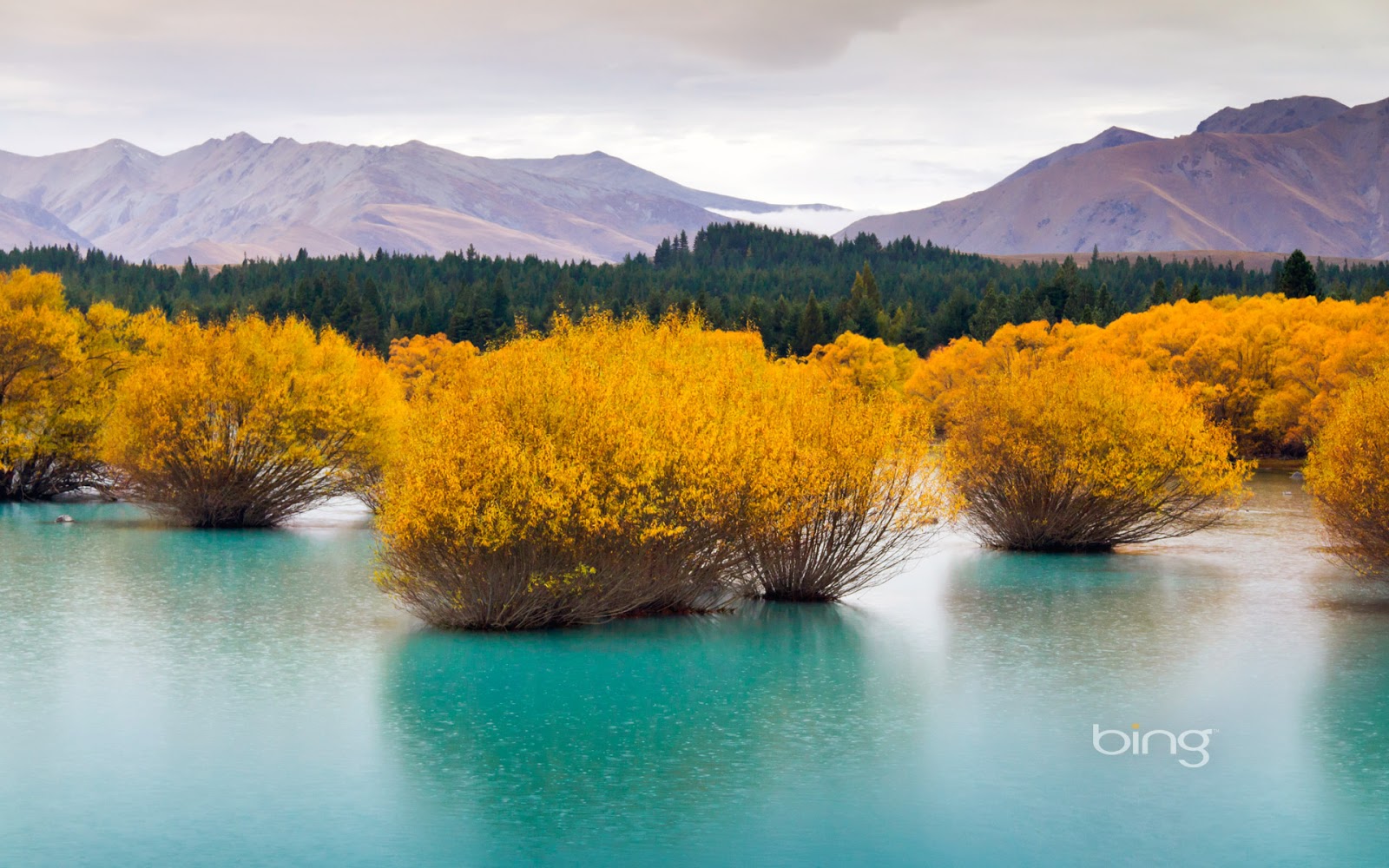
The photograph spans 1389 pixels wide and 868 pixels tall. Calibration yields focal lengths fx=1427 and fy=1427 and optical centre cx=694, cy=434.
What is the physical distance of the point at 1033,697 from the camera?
25.1 m

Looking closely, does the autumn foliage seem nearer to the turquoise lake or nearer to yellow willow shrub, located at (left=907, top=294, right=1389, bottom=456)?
the turquoise lake

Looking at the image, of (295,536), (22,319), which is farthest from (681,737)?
(22,319)

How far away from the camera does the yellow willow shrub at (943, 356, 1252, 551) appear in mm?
41625

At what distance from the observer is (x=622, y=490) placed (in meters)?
29.1

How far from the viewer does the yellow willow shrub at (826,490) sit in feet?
103

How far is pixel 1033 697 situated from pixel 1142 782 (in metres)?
5.26

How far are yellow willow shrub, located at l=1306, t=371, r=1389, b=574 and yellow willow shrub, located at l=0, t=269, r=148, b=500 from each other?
4638 cm

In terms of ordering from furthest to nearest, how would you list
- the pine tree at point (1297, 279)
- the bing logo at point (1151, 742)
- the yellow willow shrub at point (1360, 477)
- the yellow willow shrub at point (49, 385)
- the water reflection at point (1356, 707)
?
the pine tree at point (1297, 279) → the yellow willow shrub at point (49, 385) → the yellow willow shrub at point (1360, 477) → the bing logo at point (1151, 742) → the water reflection at point (1356, 707)

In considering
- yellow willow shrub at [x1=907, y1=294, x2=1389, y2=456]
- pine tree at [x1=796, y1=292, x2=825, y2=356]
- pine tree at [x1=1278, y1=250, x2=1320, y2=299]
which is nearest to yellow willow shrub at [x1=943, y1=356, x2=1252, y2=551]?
yellow willow shrub at [x1=907, y1=294, x2=1389, y2=456]

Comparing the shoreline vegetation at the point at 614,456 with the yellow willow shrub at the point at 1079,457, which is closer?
the shoreline vegetation at the point at 614,456

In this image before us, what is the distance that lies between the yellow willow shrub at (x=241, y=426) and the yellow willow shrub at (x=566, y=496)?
59.9 ft

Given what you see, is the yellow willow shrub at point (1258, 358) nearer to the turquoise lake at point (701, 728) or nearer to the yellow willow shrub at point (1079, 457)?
the yellow willow shrub at point (1079, 457)

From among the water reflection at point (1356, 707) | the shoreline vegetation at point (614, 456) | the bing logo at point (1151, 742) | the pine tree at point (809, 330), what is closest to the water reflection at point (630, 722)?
the shoreline vegetation at point (614, 456)

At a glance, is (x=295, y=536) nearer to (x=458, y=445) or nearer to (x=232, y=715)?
(x=458, y=445)
